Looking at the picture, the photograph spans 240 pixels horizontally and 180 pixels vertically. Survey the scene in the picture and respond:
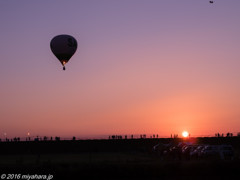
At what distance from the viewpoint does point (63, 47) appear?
50625 millimetres

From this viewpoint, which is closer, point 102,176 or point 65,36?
point 102,176

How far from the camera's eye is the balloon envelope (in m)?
50.5

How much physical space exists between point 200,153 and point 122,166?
17.6 meters

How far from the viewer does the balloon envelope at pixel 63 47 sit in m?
50.5

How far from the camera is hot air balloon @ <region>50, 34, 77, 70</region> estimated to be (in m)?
50.5

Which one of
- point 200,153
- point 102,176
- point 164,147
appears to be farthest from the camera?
point 164,147

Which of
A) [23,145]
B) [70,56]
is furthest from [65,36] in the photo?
[23,145]

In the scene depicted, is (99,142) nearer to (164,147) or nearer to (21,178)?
(164,147)

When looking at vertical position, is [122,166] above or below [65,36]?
below

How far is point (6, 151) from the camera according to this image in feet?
262

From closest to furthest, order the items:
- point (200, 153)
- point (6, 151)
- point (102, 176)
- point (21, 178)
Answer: point (21, 178), point (102, 176), point (200, 153), point (6, 151)

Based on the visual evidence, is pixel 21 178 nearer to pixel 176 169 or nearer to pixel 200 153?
pixel 176 169

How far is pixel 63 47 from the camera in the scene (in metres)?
50.6

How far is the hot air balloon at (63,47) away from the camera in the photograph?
5053 centimetres
